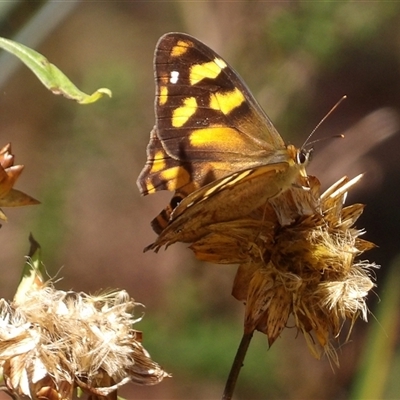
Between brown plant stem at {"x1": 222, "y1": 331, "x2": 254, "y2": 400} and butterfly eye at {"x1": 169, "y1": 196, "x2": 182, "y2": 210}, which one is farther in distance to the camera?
butterfly eye at {"x1": 169, "y1": 196, "x2": 182, "y2": 210}

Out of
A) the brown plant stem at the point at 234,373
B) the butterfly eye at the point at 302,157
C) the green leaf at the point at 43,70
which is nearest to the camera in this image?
the brown plant stem at the point at 234,373

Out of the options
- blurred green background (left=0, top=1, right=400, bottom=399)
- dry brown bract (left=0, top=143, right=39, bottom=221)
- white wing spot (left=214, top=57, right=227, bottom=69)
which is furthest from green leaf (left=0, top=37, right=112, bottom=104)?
blurred green background (left=0, top=1, right=400, bottom=399)

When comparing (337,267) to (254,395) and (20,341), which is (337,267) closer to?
(20,341)

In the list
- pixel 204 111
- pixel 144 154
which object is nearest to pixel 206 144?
pixel 204 111

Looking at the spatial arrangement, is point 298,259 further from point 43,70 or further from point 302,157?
point 43,70

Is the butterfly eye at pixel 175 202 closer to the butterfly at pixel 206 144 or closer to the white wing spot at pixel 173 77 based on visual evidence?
the butterfly at pixel 206 144

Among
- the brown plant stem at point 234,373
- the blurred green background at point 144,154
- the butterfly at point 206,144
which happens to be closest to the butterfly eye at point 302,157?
the butterfly at point 206,144

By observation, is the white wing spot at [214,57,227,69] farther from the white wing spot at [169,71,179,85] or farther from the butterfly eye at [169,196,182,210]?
the butterfly eye at [169,196,182,210]
